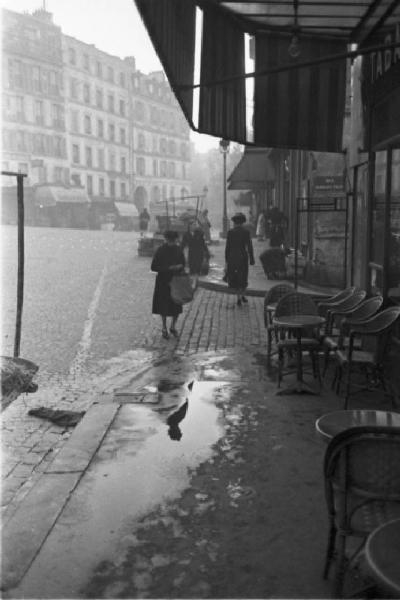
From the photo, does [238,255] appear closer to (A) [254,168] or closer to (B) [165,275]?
(B) [165,275]

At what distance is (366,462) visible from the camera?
2.82 meters

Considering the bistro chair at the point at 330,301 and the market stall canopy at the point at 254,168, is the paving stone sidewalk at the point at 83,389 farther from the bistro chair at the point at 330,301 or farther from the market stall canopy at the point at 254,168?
the market stall canopy at the point at 254,168

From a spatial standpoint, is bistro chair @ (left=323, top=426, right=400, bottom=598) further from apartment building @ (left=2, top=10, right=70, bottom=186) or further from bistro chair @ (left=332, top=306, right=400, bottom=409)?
apartment building @ (left=2, top=10, right=70, bottom=186)

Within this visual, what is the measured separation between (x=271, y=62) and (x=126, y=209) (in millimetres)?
63398

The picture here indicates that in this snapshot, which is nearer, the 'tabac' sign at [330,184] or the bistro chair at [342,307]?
the bistro chair at [342,307]

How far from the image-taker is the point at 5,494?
186 inches

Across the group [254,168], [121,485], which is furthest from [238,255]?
[254,168]

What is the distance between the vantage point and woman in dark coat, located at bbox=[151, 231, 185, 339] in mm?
10172

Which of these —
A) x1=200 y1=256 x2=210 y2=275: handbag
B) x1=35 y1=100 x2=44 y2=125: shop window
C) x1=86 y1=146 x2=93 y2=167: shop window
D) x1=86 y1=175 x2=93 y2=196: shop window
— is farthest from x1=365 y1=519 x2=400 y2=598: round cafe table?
x1=86 y1=146 x2=93 y2=167: shop window

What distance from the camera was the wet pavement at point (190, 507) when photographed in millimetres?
3250

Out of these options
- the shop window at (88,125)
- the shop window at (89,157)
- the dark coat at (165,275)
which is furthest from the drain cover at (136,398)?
the shop window at (88,125)

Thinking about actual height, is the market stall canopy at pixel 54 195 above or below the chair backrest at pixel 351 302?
above

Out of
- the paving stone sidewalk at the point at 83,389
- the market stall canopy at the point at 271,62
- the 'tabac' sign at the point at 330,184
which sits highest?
the market stall canopy at the point at 271,62

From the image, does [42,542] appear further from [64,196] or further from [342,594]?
[64,196]
